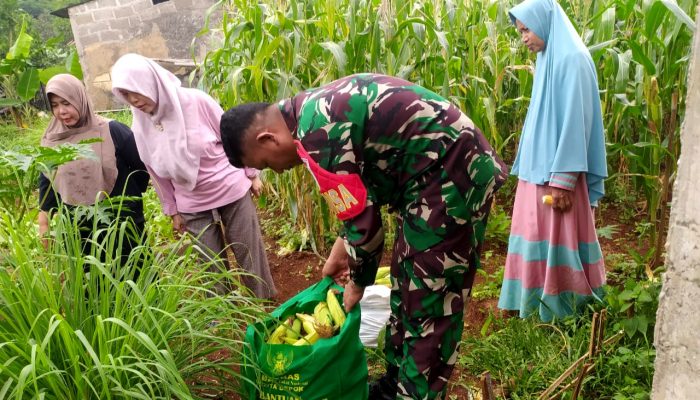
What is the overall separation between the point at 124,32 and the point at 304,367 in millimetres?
13422

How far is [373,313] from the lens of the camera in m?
2.80

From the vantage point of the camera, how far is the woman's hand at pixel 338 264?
2332 mm

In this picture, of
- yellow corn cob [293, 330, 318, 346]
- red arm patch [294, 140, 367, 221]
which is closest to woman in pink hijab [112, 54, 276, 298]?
yellow corn cob [293, 330, 318, 346]

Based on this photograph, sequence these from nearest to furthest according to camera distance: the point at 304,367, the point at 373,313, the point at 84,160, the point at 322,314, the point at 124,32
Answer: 1. the point at 304,367
2. the point at 322,314
3. the point at 373,313
4. the point at 84,160
5. the point at 124,32

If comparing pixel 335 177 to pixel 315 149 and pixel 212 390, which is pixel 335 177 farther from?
pixel 212 390

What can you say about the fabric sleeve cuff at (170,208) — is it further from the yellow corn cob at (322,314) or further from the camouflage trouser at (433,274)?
the camouflage trouser at (433,274)

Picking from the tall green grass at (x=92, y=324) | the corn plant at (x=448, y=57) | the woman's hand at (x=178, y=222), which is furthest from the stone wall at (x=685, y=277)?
the woman's hand at (x=178, y=222)

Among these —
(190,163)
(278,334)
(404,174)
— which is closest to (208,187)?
(190,163)

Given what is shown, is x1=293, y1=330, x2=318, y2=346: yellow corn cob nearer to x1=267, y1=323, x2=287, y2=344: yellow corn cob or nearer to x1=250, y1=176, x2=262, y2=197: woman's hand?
x1=267, y1=323, x2=287, y2=344: yellow corn cob

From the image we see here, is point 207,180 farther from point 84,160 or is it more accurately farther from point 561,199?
point 561,199

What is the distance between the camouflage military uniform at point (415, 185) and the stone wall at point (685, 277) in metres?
1.07

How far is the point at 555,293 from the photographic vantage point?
2770mm

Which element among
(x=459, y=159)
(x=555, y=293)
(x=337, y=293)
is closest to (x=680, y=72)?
(x=555, y=293)

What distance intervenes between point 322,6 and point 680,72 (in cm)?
220
